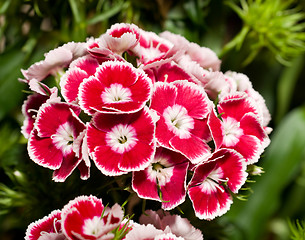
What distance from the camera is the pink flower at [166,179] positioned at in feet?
2.53

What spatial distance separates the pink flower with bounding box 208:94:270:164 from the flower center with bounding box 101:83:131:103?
0.19 meters

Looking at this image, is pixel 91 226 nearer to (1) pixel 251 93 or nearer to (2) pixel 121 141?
(2) pixel 121 141

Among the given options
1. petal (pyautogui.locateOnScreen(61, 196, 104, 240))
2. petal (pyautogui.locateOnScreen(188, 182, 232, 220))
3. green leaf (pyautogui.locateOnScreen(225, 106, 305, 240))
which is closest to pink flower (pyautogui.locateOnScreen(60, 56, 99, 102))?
petal (pyautogui.locateOnScreen(61, 196, 104, 240))

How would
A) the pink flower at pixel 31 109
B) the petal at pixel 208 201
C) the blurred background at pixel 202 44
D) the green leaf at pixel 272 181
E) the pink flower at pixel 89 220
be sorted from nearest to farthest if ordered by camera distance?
1. the pink flower at pixel 89 220
2. the petal at pixel 208 201
3. the pink flower at pixel 31 109
4. the blurred background at pixel 202 44
5. the green leaf at pixel 272 181

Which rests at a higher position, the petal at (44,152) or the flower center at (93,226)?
the petal at (44,152)

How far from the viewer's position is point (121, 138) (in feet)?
2.56

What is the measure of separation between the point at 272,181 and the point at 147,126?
916 millimetres

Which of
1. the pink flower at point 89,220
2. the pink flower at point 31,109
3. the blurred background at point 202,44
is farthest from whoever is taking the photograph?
the blurred background at point 202,44

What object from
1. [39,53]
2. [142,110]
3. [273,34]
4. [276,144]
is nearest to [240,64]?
[273,34]

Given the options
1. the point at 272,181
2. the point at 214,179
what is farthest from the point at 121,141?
the point at 272,181

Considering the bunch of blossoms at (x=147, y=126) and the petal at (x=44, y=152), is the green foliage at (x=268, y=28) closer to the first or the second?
the bunch of blossoms at (x=147, y=126)

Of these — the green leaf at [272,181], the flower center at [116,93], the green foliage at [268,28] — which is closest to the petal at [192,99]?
the flower center at [116,93]

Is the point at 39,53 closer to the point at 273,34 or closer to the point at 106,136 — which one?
the point at 106,136

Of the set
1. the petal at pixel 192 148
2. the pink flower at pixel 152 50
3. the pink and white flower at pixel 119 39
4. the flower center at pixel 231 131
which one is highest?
the pink and white flower at pixel 119 39
